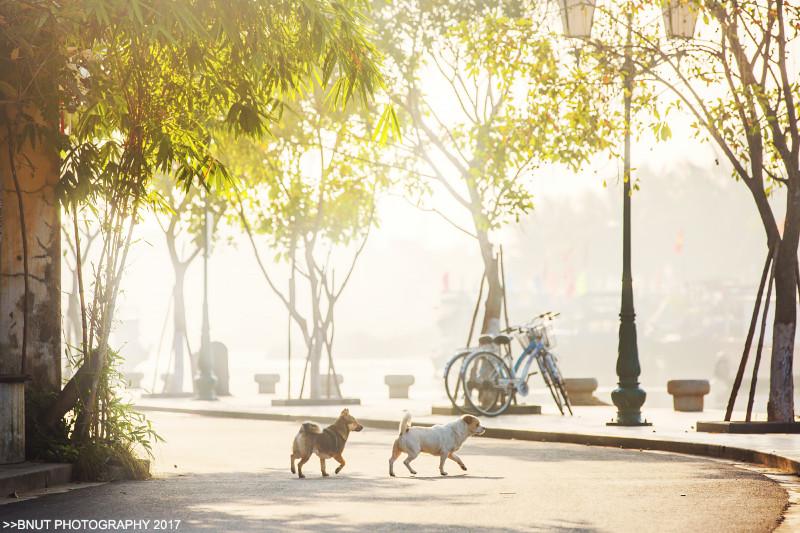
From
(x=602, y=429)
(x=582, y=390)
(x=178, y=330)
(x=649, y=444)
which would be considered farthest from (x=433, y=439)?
(x=178, y=330)

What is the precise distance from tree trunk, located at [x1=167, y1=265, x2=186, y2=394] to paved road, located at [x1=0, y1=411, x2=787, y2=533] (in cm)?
2271

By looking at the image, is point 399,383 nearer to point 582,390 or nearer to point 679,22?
point 582,390

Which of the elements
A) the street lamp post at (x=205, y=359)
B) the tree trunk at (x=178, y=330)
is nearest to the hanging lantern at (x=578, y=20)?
the street lamp post at (x=205, y=359)

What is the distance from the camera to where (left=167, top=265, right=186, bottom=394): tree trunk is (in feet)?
→ 125

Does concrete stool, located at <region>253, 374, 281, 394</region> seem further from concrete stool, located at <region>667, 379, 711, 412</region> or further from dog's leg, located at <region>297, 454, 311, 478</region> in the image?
dog's leg, located at <region>297, 454, 311, 478</region>

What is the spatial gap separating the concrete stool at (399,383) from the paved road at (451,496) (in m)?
19.7

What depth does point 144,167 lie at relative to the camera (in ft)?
41.4

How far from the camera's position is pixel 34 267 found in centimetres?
1258

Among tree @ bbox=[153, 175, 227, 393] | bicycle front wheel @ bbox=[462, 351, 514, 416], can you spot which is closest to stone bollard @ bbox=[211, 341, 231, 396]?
tree @ bbox=[153, 175, 227, 393]

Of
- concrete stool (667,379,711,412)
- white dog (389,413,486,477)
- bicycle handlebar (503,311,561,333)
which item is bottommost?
white dog (389,413,486,477)

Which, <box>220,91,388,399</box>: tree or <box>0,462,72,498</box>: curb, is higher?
<box>220,91,388,399</box>: tree

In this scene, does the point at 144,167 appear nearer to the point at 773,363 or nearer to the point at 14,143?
the point at 14,143

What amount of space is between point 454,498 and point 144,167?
4.52 m

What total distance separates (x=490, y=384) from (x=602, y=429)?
13.0 feet
